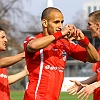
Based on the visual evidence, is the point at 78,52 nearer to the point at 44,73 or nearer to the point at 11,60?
the point at 44,73

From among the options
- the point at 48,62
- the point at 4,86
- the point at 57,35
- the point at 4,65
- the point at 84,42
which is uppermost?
the point at 57,35

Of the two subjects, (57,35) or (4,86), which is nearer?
(57,35)

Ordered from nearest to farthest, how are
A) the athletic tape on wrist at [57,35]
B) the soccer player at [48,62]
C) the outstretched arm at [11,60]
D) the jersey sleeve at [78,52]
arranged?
1. the athletic tape on wrist at [57,35]
2. the soccer player at [48,62]
3. the jersey sleeve at [78,52]
4. the outstretched arm at [11,60]

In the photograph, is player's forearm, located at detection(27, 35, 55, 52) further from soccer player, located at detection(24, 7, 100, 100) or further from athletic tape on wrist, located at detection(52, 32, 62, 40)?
soccer player, located at detection(24, 7, 100, 100)

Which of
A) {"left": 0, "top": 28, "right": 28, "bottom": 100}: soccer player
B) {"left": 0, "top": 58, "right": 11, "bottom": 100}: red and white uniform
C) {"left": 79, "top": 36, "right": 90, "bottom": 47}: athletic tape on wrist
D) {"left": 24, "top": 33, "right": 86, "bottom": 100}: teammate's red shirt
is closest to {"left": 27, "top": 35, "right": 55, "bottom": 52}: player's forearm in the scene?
{"left": 24, "top": 33, "right": 86, "bottom": 100}: teammate's red shirt

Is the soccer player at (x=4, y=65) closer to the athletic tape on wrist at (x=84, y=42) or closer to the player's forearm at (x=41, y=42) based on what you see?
the player's forearm at (x=41, y=42)

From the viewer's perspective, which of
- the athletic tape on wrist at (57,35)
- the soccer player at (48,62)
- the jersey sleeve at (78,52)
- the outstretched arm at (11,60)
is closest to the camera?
the athletic tape on wrist at (57,35)

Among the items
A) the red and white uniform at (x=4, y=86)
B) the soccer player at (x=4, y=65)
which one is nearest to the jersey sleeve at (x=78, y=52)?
the soccer player at (x=4, y=65)

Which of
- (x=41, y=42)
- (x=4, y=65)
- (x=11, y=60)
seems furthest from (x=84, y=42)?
(x=4, y=65)

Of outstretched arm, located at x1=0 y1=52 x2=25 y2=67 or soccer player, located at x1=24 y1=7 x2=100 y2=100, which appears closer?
soccer player, located at x1=24 y1=7 x2=100 y2=100

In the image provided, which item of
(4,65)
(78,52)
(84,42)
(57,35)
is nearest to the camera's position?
(57,35)

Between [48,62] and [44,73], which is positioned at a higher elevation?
[48,62]

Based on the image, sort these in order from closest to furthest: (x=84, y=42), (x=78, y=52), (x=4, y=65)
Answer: (x=84, y=42)
(x=78, y=52)
(x=4, y=65)

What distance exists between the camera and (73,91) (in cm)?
909
